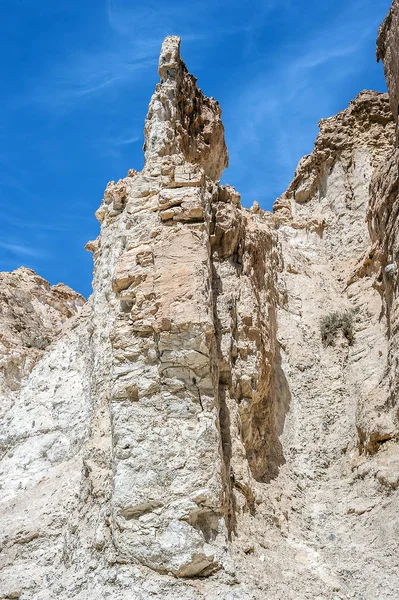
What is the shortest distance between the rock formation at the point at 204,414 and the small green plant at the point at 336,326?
4cm

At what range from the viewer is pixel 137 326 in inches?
352

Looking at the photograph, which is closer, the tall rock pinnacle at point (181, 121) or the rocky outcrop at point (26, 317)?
the tall rock pinnacle at point (181, 121)

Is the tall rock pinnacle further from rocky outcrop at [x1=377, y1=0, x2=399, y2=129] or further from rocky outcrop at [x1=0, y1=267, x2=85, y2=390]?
rocky outcrop at [x1=0, y1=267, x2=85, y2=390]

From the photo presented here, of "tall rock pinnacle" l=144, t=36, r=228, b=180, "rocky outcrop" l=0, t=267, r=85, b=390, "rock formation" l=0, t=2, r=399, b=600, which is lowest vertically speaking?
"rock formation" l=0, t=2, r=399, b=600

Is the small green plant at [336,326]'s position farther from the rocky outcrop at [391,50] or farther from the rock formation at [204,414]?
the rocky outcrop at [391,50]

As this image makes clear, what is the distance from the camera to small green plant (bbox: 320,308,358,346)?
40.9 ft

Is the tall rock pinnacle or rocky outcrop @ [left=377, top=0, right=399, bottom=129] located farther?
the tall rock pinnacle

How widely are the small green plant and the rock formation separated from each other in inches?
1.5

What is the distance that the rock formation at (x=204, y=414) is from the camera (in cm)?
773

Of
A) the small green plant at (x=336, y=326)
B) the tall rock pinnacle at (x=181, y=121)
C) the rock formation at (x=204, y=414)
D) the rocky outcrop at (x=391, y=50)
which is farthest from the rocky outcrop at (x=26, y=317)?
the rocky outcrop at (x=391, y=50)

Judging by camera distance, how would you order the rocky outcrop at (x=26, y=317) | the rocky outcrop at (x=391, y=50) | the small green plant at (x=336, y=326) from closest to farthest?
the rocky outcrop at (x=391, y=50) → the small green plant at (x=336, y=326) → the rocky outcrop at (x=26, y=317)

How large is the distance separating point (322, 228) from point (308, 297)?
11.6ft

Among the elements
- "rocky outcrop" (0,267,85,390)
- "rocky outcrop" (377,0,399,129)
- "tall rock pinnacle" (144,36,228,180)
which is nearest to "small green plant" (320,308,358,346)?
"rocky outcrop" (377,0,399,129)

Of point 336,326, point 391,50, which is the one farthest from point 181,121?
point 336,326
